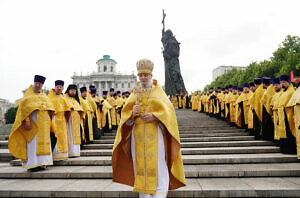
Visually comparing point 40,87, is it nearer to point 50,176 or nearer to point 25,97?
point 25,97

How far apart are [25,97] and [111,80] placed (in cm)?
9650

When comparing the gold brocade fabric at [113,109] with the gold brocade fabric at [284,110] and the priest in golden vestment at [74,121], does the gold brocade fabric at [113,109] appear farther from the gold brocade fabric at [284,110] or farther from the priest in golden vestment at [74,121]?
the gold brocade fabric at [284,110]

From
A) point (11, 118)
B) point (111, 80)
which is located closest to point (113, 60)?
point (111, 80)

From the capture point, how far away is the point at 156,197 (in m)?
3.33

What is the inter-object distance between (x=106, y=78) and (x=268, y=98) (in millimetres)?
96742

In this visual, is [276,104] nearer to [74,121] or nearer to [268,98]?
[268,98]

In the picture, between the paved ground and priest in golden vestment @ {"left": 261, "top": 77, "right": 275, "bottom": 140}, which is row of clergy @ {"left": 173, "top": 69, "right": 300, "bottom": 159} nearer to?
priest in golden vestment @ {"left": 261, "top": 77, "right": 275, "bottom": 140}

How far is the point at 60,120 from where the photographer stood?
270 inches

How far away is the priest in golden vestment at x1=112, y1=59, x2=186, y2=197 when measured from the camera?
133 inches

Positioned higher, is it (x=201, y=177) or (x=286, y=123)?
(x=286, y=123)

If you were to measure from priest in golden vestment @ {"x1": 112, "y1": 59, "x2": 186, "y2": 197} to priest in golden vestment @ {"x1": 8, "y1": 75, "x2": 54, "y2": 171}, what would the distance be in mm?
3230

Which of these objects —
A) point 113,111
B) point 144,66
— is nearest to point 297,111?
point 144,66

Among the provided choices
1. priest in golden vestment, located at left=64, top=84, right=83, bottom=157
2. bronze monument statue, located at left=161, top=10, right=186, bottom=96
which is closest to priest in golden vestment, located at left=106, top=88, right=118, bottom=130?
priest in golden vestment, located at left=64, top=84, right=83, bottom=157

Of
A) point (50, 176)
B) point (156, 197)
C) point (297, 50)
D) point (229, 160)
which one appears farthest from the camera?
point (297, 50)
